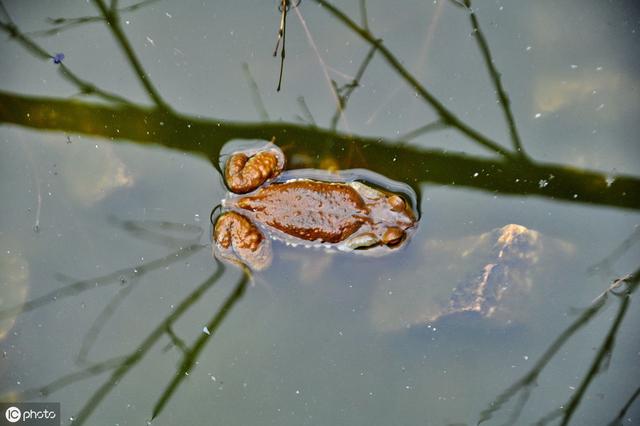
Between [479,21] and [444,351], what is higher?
[479,21]

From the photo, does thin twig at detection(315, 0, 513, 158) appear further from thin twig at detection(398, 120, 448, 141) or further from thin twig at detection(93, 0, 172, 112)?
thin twig at detection(93, 0, 172, 112)

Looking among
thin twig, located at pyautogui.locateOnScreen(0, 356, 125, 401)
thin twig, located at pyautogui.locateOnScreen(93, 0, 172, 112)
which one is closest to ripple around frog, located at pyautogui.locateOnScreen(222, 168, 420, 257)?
thin twig, located at pyautogui.locateOnScreen(93, 0, 172, 112)

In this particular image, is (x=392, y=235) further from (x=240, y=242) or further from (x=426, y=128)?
(x=240, y=242)

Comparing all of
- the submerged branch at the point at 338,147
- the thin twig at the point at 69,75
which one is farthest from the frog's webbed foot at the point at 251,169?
the thin twig at the point at 69,75

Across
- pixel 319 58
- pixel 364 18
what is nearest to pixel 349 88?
pixel 319 58

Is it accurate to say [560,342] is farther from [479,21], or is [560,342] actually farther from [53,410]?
[53,410]

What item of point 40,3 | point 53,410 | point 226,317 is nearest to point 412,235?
point 226,317
